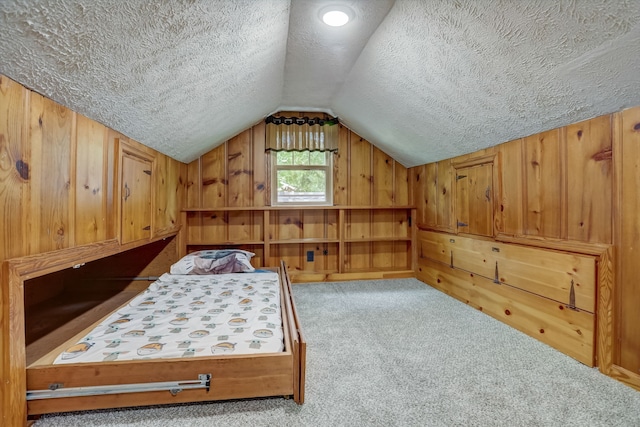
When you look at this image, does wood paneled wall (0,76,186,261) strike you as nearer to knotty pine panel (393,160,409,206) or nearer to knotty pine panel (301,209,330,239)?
knotty pine panel (301,209,330,239)

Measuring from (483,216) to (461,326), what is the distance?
3.50 ft

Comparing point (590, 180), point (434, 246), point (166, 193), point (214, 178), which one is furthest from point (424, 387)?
point (214, 178)

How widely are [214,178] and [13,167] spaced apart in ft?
8.80

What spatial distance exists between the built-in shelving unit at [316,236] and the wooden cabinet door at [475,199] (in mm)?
962

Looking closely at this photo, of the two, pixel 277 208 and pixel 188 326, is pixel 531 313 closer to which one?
pixel 188 326

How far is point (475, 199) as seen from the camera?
2.95 meters

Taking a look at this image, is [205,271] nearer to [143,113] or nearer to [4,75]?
[143,113]

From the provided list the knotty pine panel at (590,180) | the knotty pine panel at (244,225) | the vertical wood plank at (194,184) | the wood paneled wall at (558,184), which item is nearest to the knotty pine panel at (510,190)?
the wood paneled wall at (558,184)

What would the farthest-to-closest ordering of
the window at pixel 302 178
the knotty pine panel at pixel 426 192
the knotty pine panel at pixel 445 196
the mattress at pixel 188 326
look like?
the window at pixel 302 178
the knotty pine panel at pixel 426 192
the knotty pine panel at pixel 445 196
the mattress at pixel 188 326

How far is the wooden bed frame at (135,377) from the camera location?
1.26 meters

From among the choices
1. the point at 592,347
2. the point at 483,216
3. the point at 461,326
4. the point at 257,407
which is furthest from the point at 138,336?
the point at 483,216

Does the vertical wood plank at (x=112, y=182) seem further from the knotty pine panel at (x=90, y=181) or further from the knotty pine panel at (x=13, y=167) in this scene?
the knotty pine panel at (x=13, y=167)

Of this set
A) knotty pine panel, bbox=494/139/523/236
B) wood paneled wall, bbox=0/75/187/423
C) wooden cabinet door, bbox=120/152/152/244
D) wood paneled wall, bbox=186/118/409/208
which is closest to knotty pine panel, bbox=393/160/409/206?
wood paneled wall, bbox=186/118/409/208

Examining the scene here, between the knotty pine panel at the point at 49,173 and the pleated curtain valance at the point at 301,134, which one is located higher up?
the pleated curtain valance at the point at 301,134
